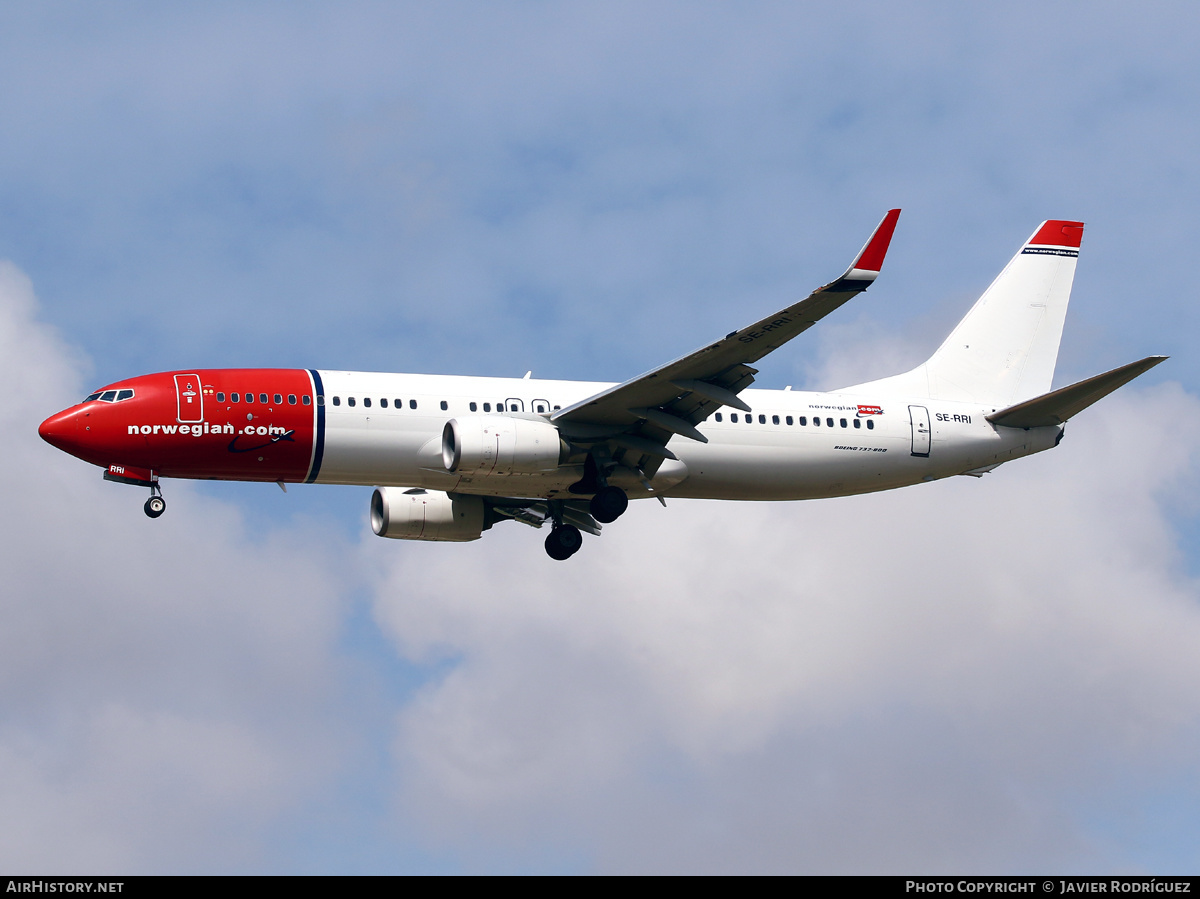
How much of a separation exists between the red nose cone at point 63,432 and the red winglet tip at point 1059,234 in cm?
2962

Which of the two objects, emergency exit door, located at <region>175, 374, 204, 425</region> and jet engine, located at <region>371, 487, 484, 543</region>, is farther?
jet engine, located at <region>371, 487, 484, 543</region>

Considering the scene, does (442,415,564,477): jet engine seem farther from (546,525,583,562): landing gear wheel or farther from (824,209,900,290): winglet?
(824,209,900,290): winglet

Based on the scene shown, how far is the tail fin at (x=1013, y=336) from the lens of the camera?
153 feet

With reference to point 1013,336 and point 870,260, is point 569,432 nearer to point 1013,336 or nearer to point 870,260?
point 870,260

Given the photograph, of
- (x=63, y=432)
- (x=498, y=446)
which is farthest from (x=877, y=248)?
(x=63, y=432)

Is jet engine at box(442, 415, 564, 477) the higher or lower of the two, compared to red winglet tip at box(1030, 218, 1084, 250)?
lower

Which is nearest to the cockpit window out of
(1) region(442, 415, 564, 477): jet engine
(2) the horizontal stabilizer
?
(1) region(442, 415, 564, 477): jet engine

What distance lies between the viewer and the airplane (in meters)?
39.1

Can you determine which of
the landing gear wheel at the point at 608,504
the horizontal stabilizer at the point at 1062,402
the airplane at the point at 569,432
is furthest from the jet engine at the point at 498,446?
the horizontal stabilizer at the point at 1062,402

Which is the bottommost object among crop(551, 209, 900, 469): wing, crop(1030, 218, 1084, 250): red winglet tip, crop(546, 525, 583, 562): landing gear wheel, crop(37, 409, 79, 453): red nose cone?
crop(546, 525, 583, 562): landing gear wheel

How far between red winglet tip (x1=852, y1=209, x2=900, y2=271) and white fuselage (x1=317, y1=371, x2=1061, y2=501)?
30.1 feet

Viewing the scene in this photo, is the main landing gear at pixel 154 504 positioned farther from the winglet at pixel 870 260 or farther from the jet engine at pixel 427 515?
the winglet at pixel 870 260

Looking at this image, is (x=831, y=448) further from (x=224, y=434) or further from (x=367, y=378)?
(x=224, y=434)
